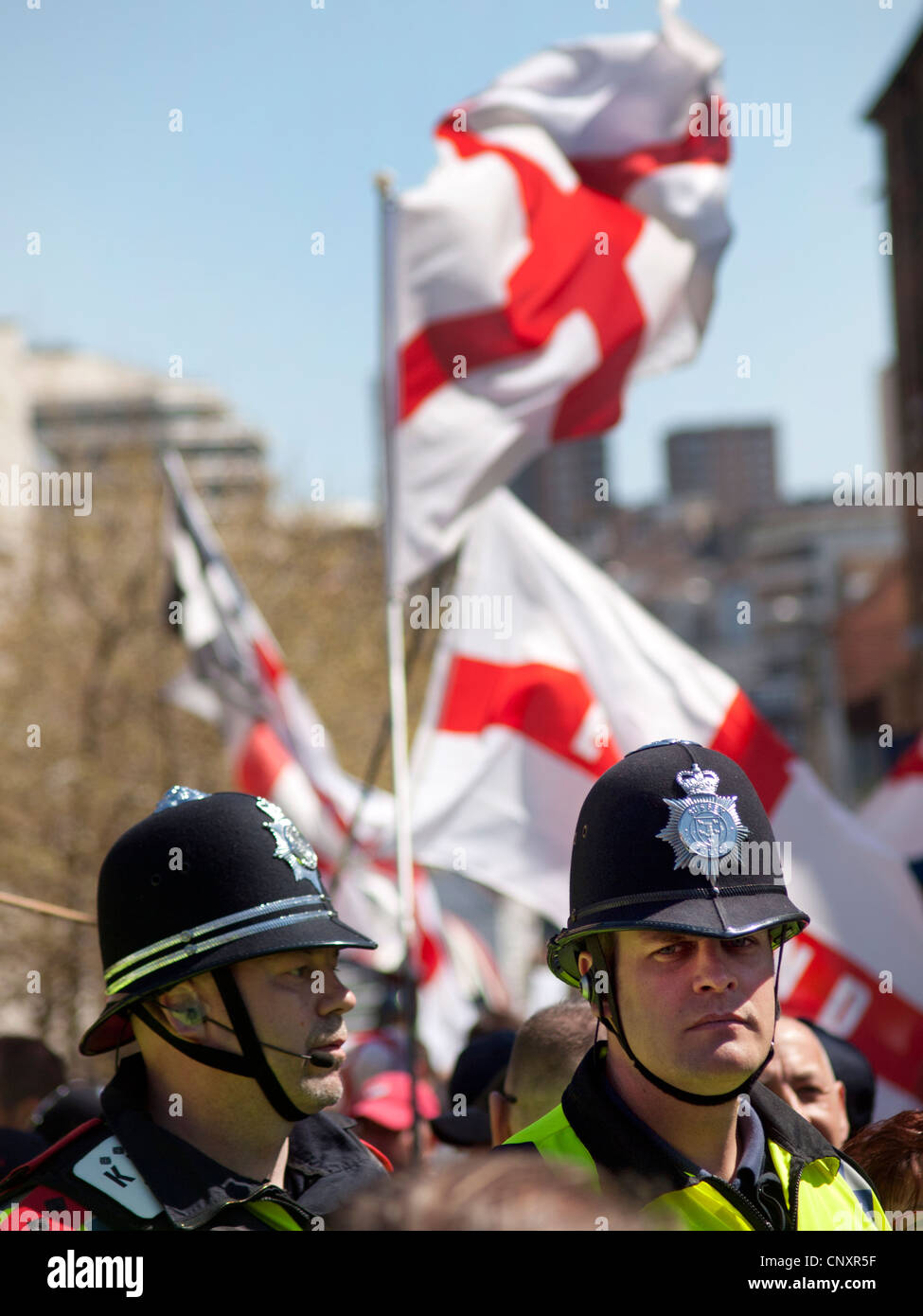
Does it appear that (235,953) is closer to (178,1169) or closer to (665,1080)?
(178,1169)

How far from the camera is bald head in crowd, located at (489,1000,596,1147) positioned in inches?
136

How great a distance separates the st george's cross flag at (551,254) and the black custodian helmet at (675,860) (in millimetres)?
3839

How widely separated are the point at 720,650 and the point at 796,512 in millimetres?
11992

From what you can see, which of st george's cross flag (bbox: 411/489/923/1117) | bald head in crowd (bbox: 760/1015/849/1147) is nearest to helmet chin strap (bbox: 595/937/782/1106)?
bald head in crowd (bbox: 760/1015/849/1147)

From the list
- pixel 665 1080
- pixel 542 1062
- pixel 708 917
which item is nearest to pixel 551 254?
pixel 542 1062

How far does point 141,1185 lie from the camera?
2412mm

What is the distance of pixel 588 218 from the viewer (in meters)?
6.87

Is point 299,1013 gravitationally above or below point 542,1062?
above

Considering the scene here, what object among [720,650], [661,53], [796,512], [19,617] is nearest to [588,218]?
[661,53]

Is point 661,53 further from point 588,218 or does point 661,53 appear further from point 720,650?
point 720,650

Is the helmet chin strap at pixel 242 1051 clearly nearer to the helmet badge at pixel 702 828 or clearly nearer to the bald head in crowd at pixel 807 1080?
the helmet badge at pixel 702 828

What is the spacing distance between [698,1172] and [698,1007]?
0.24 metres

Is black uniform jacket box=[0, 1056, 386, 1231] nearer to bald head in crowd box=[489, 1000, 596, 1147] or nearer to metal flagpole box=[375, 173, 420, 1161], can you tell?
bald head in crowd box=[489, 1000, 596, 1147]

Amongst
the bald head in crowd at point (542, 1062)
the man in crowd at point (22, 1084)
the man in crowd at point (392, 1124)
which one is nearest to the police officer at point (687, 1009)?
the bald head in crowd at point (542, 1062)
